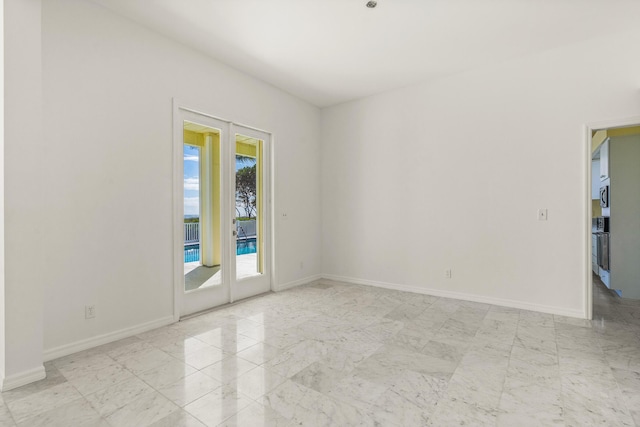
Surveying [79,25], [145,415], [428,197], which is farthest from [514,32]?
[145,415]

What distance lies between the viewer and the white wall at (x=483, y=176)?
349cm

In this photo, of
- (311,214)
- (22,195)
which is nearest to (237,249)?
(311,214)

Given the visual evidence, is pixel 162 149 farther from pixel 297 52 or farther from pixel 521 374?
pixel 521 374

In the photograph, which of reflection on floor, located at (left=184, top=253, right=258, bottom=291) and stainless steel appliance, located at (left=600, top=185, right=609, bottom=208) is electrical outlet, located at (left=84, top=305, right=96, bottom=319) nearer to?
reflection on floor, located at (left=184, top=253, right=258, bottom=291)

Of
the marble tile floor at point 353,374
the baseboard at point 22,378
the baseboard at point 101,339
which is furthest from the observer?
the baseboard at point 101,339

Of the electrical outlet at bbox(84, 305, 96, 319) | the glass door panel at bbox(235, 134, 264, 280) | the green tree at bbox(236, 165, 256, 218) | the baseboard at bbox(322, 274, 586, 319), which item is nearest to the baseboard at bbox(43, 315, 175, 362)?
the electrical outlet at bbox(84, 305, 96, 319)

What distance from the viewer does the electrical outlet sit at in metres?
2.76

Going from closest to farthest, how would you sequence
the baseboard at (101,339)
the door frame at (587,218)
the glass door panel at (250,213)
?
the baseboard at (101,339) < the door frame at (587,218) < the glass door panel at (250,213)

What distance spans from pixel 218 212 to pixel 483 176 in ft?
11.1

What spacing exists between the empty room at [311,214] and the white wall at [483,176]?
0.9 inches

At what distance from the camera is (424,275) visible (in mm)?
4523

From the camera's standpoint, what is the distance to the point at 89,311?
2.79 metres

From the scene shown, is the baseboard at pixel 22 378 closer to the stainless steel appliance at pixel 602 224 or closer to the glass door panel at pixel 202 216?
the glass door panel at pixel 202 216

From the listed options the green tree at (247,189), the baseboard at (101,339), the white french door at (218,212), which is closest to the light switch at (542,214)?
the white french door at (218,212)
